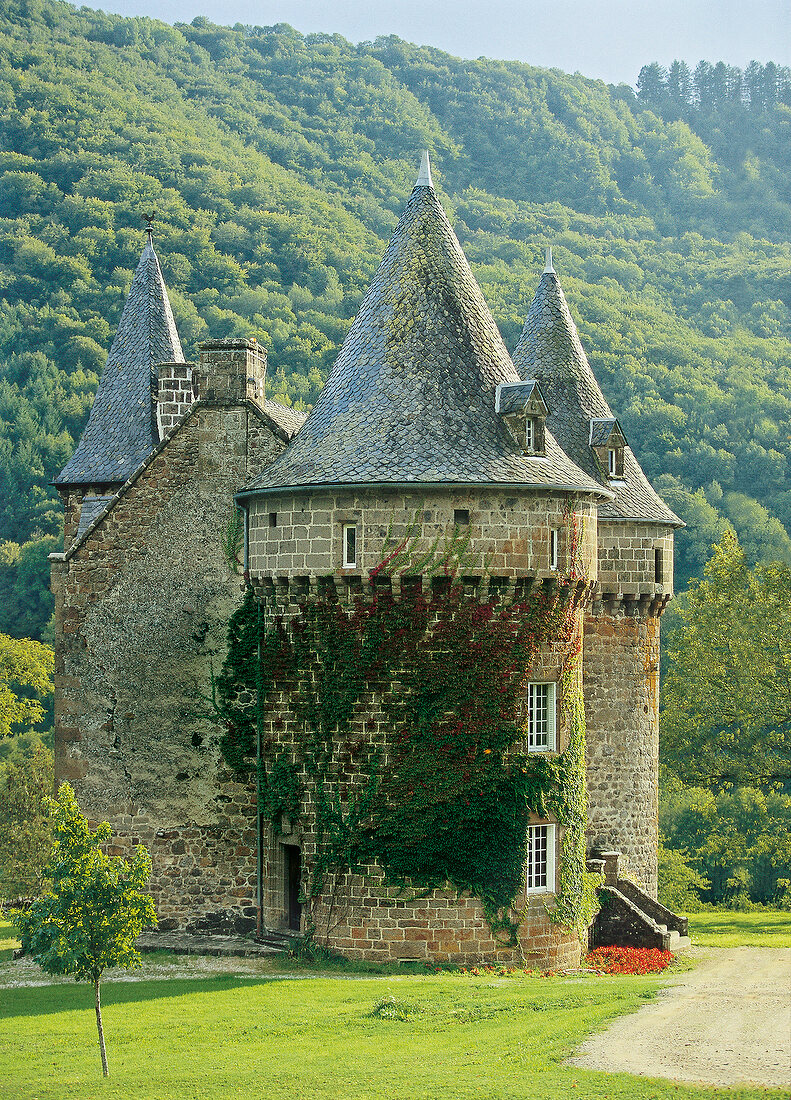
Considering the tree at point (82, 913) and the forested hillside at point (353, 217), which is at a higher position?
the forested hillside at point (353, 217)

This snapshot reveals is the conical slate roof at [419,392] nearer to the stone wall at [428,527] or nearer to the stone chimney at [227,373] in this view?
the stone wall at [428,527]

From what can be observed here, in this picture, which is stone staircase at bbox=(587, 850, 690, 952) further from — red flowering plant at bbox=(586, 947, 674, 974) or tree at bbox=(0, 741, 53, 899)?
tree at bbox=(0, 741, 53, 899)

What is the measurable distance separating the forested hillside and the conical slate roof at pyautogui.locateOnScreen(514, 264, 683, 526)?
1153 inches

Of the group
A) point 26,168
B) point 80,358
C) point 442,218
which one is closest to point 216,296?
point 80,358

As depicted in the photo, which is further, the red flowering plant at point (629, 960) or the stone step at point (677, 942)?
the stone step at point (677, 942)

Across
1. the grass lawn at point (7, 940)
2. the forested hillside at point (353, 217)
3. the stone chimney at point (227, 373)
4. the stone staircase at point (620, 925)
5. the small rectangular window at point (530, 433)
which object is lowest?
the grass lawn at point (7, 940)

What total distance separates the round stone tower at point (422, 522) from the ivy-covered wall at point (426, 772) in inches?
2.4

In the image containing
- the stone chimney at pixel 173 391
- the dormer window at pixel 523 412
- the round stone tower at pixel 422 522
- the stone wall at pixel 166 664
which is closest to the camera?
the round stone tower at pixel 422 522

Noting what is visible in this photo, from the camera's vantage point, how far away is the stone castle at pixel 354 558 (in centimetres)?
2447

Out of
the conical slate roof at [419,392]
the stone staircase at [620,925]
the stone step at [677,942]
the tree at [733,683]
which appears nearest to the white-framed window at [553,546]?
the conical slate roof at [419,392]

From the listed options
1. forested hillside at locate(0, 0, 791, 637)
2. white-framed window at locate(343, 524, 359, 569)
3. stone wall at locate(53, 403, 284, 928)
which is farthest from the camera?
forested hillside at locate(0, 0, 791, 637)

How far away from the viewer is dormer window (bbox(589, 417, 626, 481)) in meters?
31.2

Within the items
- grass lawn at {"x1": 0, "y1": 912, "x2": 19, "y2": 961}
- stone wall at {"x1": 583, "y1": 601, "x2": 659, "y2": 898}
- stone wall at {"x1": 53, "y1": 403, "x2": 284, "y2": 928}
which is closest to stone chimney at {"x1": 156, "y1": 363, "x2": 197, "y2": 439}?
stone wall at {"x1": 53, "y1": 403, "x2": 284, "y2": 928}

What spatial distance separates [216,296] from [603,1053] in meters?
58.0
